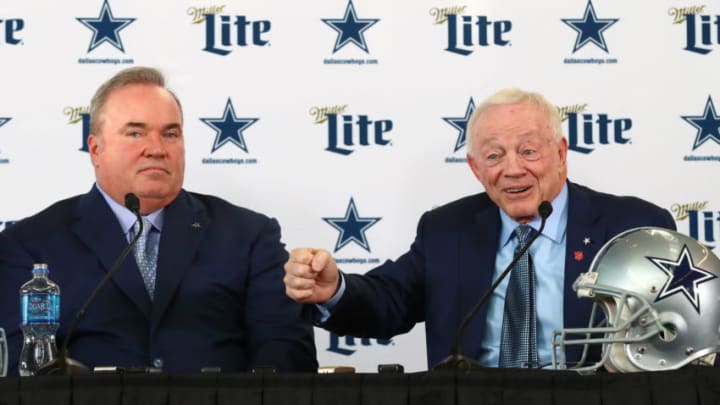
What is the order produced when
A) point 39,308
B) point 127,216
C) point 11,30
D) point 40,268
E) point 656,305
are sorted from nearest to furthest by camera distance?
point 656,305
point 39,308
point 40,268
point 127,216
point 11,30

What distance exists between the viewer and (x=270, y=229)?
4086 millimetres

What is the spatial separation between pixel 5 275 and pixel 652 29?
8.35 ft

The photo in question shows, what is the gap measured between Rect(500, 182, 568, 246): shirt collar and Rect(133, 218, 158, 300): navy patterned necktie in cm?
115

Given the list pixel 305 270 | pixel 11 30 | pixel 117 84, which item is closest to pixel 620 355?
pixel 305 270

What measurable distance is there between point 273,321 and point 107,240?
1.99 ft

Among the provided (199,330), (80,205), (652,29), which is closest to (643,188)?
(652,29)

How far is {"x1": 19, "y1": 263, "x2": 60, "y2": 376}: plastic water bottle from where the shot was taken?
3430 mm

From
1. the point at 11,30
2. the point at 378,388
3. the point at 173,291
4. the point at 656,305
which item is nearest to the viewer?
the point at 378,388

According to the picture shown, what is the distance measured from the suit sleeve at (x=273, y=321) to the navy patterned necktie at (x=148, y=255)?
1.05 ft

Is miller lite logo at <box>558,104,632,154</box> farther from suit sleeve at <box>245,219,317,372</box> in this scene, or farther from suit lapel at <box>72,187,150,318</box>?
suit lapel at <box>72,187,150,318</box>

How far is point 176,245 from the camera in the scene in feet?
12.9

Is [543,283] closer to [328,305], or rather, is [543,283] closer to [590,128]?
[328,305]

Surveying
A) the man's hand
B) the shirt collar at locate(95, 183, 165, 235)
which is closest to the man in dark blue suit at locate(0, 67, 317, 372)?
the shirt collar at locate(95, 183, 165, 235)

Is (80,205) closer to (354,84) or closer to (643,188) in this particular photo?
(354,84)
